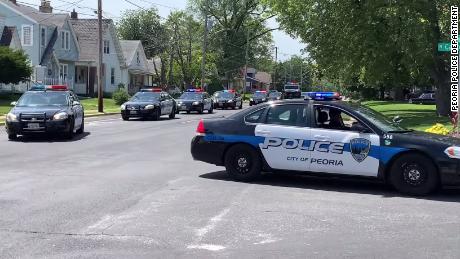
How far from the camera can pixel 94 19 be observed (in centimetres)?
Answer: 6019

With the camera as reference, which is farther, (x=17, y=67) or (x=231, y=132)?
(x=17, y=67)

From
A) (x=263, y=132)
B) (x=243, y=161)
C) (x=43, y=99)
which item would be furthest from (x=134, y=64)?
(x=263, y=132)

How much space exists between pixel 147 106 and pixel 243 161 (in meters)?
19.2

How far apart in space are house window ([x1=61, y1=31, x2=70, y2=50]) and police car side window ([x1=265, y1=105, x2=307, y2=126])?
45618mm

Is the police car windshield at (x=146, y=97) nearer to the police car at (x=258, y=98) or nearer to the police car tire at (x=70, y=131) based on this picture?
the police car tire at (x=70, y=131)

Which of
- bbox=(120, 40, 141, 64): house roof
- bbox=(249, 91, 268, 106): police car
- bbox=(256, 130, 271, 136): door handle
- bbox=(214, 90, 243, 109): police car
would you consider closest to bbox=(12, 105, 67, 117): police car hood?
bbox=(256, 130, 271, 136): door handle

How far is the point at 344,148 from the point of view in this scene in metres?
9.55

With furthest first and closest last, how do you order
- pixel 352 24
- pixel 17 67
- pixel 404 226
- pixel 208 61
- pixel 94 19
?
pixel 208 61 → pixel 94 19 → pixel 17 67 → pixel 352 24 → pixel 404 226

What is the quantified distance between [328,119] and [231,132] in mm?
1662

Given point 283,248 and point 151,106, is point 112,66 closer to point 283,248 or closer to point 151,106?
point 151,106

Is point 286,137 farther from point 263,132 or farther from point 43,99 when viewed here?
point 43,99

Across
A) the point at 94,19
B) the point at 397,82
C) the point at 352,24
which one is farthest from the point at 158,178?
the point at 94,19

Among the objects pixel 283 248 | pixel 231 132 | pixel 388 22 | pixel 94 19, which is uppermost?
pixel 94 19

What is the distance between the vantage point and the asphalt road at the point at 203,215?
6078 mm
